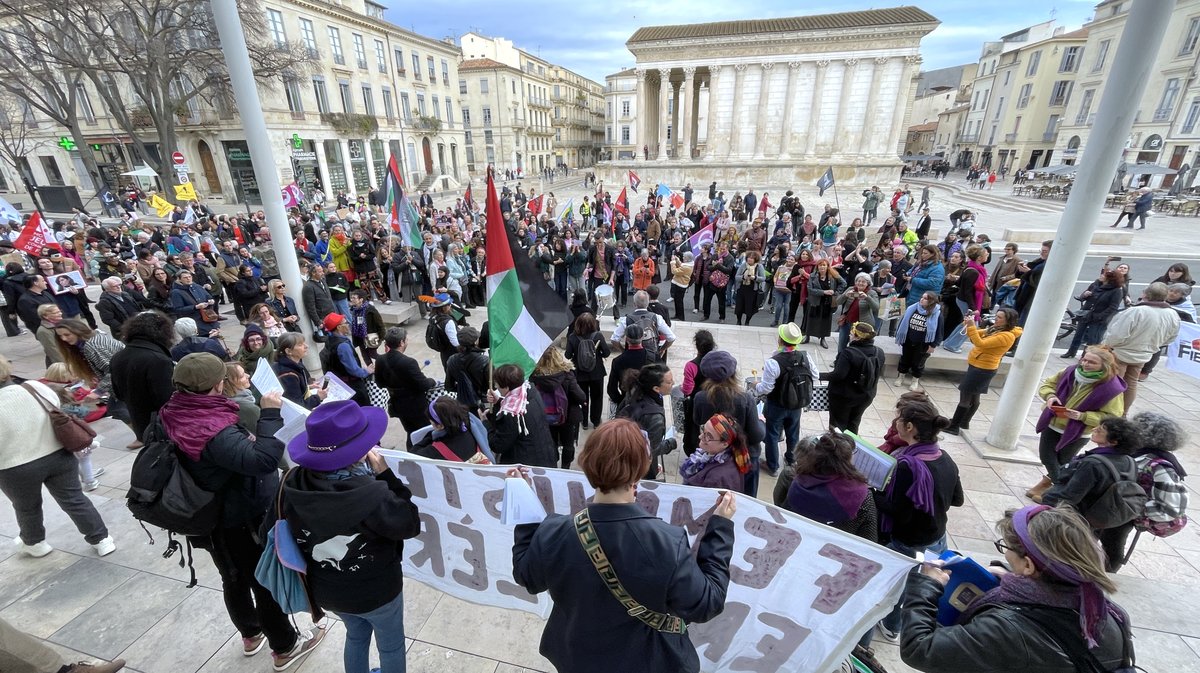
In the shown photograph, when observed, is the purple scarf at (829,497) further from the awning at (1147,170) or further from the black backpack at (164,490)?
the awning at (1147,170)

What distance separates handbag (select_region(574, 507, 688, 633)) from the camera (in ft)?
5.63

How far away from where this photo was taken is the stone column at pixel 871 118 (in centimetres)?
3394

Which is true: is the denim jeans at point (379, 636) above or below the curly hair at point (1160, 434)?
below

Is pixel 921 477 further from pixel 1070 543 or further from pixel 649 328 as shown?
pixel 649 328

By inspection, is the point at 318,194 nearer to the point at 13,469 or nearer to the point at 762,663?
the point at 13,469

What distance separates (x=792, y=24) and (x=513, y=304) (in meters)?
45.6

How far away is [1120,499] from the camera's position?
308 cm

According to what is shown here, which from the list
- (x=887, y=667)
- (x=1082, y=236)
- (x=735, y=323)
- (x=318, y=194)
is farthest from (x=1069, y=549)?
(x=318, y=194)

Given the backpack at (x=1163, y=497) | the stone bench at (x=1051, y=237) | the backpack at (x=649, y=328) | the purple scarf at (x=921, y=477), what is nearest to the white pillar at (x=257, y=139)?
the backpack at (x=649, y=328)

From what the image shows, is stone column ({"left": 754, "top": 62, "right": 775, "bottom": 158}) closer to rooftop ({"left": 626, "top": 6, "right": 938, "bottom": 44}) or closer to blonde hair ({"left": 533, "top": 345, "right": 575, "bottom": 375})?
rooftop ({"left": 626, "top": 6, "right": 938, "bottom": 44})

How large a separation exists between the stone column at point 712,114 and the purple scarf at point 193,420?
40072 millimetres

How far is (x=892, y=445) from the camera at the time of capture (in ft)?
11.3

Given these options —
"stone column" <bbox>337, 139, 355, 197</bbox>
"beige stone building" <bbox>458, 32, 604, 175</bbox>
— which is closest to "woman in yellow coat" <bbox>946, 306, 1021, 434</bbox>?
"stone column" <bbox>337, 139, 355, 197</bbox>

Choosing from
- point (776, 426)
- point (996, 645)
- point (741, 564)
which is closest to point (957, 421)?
point (776, 426)
